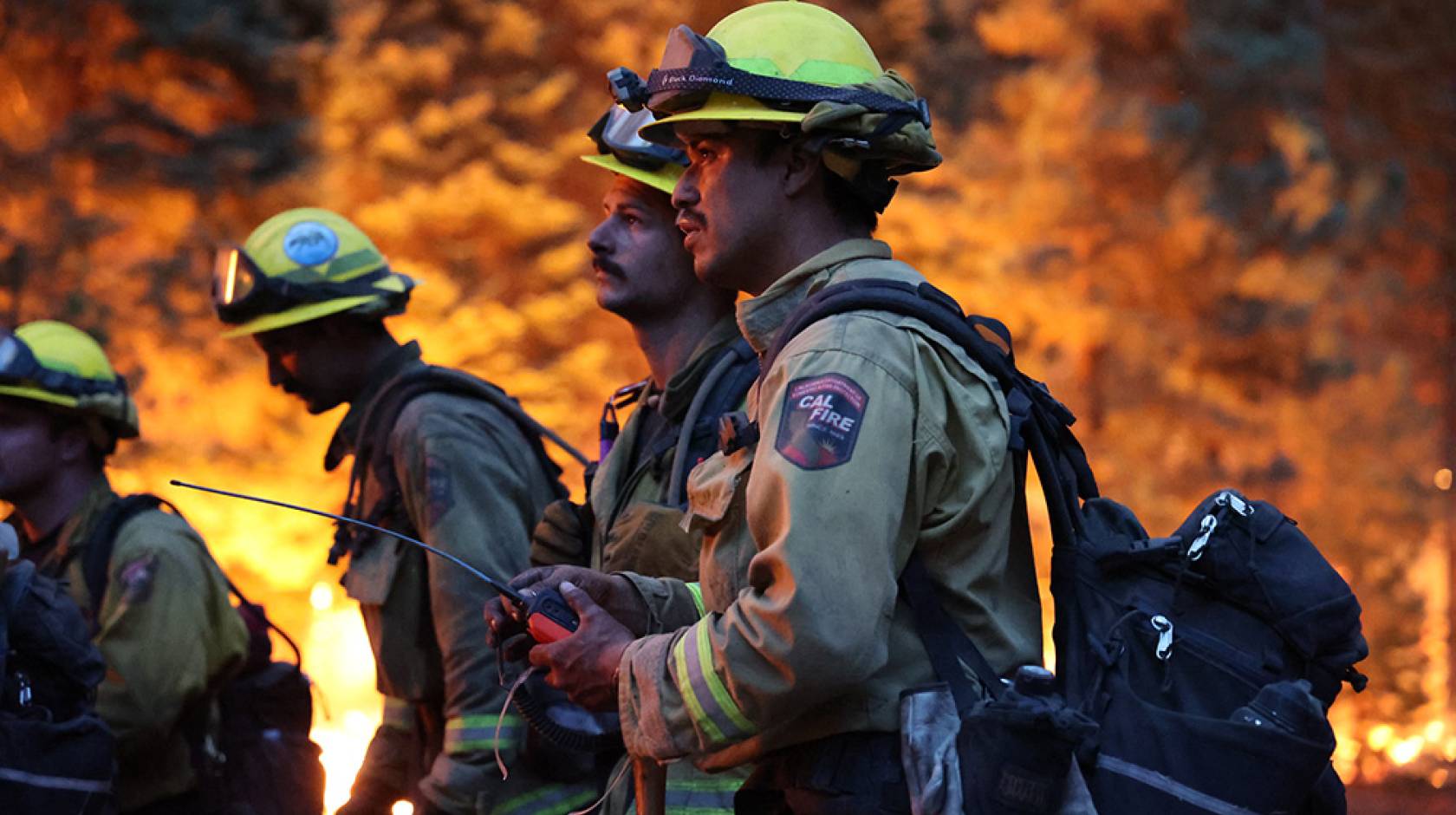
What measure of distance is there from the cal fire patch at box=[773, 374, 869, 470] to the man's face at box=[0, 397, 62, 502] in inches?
138

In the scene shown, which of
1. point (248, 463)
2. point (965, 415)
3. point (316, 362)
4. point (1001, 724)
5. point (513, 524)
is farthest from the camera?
point (248, 463)

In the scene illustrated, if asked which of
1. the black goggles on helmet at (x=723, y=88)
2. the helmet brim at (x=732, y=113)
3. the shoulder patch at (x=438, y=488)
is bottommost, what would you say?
the helmet brim at (x=732, y=113)

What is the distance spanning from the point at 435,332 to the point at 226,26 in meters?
2.38

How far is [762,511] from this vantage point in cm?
252

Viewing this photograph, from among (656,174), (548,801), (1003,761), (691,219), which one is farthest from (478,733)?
(1003,761)

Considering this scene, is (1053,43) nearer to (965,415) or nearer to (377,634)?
(377,634)

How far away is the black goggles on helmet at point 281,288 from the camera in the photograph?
5.20 metres

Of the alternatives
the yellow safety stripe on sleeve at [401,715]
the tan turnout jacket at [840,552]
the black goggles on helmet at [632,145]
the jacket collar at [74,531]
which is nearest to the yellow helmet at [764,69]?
the tan turnout jacket at [840,552]

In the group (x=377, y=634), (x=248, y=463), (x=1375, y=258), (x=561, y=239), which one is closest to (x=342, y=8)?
(x=561, y=239)

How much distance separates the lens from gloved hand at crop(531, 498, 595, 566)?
414cm

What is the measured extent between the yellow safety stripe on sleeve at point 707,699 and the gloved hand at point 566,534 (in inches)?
62.8

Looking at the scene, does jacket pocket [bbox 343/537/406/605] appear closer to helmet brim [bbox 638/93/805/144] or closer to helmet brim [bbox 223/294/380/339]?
helmet brim [bbox 223/294/380/339]

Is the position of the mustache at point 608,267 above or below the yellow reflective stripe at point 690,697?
above

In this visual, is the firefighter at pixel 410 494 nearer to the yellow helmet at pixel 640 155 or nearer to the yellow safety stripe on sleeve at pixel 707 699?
the yellow helmet at pixel 640 155
